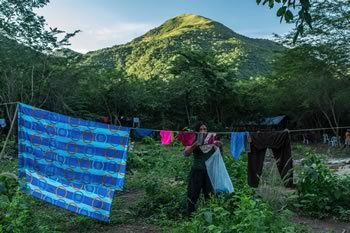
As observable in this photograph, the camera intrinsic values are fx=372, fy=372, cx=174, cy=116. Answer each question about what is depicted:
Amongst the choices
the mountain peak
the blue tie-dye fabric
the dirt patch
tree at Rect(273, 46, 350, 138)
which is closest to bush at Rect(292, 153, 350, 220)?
the dirt patch

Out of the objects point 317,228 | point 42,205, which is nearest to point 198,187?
point 317,228

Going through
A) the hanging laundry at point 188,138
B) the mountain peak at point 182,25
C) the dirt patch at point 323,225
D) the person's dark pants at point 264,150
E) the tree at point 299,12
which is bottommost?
the dirt patch at point 323,225

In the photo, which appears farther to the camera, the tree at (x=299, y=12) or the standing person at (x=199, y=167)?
the standing person at (x=199, y=167)

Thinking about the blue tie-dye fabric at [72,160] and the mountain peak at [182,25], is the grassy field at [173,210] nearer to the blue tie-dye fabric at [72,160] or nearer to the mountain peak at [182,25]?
the blue tie-dye fabric at [72,160]

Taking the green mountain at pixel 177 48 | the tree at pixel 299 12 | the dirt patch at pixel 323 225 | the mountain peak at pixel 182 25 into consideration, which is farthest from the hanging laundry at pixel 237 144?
the mountain peak at pixel 182 25

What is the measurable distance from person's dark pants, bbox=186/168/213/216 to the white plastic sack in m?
0.07

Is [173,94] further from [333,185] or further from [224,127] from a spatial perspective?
[333,185]

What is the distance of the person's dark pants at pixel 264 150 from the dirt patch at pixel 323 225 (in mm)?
1489

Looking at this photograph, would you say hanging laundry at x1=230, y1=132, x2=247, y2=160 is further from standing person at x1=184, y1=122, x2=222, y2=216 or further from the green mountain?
the green mountain

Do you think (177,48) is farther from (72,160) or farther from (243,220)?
(243,220)

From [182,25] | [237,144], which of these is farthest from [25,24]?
[182,25]

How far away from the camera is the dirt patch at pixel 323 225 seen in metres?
4.73

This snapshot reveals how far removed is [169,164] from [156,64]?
90.1ft

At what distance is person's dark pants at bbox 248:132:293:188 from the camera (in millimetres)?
6719
